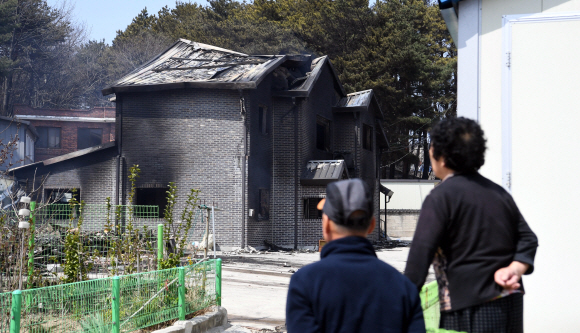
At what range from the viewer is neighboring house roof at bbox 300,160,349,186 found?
23.4 meters

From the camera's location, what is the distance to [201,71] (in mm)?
22828

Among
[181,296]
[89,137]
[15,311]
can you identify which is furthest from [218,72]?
[89,137]

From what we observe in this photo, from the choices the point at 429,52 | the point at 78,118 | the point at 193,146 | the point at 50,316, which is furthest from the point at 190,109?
the point at 429,52

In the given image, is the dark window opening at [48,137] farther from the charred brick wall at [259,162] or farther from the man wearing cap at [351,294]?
the man wearing cap at [351,294]

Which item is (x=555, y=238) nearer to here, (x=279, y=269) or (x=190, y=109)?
(x=279, y=269)

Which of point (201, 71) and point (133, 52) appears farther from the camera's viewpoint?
point (133, 52)

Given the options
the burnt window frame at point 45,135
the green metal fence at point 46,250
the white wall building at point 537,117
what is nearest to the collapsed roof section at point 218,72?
the green metal fence at point 46,250

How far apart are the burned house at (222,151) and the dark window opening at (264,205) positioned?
0.14 feet

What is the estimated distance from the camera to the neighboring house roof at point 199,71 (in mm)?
21422

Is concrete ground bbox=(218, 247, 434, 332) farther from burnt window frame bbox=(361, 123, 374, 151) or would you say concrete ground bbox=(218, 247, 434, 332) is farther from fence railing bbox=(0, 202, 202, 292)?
burnt window frame bbox=(361, 123, 374, 151)

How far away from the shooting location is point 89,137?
139 feet

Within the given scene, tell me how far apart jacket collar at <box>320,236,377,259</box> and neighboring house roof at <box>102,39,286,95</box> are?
19.2m

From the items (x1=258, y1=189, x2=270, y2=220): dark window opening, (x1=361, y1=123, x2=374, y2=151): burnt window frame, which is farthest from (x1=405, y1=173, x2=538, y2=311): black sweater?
→ (x1=361, y1=123, x2=374, y2=151): burnt window frame

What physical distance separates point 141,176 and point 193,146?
2419mm
